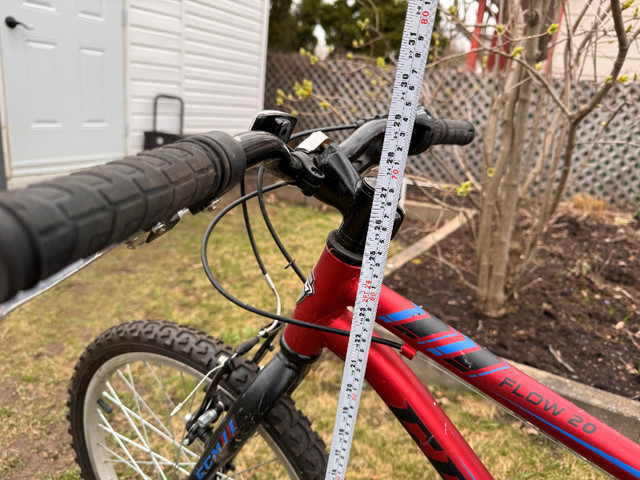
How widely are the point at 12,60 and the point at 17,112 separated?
1.33 feet

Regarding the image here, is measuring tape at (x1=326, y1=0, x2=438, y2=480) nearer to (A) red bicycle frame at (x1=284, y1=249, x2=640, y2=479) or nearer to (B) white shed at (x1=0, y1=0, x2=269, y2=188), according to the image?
(A) red bicycle frame at (x1=284, y1=249, x2=640, y2=479)

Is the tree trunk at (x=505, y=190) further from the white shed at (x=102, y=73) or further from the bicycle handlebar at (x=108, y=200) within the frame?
the white shed at (x=102, y=73)

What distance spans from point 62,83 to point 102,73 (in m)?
0.45

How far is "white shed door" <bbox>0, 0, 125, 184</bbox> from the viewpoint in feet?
12.6

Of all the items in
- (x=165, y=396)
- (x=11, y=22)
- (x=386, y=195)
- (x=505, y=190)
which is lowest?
(x=165, y=396)

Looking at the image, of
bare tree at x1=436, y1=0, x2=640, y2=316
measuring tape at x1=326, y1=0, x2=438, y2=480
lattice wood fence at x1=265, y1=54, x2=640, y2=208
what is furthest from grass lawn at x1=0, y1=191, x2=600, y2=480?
lattice wood fence at x1=265, y1=54, x2=640, y2=208

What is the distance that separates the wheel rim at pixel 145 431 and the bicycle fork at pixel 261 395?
0.08 m

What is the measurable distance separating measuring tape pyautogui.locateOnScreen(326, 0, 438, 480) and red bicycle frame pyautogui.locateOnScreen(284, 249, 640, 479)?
0.34 ft

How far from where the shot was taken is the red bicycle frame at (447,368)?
0.86 m

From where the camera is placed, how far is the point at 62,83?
4.25 metres

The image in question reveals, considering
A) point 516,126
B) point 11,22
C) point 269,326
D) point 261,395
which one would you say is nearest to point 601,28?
point 516,126

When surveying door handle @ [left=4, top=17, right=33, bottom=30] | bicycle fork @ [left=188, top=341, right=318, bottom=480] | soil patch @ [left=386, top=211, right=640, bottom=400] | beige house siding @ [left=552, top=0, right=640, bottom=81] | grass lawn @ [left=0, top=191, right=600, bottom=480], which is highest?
beige house siding @ [left=552, top=0, right=640, bottom=81]

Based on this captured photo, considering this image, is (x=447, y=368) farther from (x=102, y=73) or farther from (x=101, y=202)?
(x=102, y=73)

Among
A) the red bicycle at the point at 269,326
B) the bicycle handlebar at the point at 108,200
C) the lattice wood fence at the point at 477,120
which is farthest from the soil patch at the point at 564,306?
the bicycle handlebar at the point at 108,200
